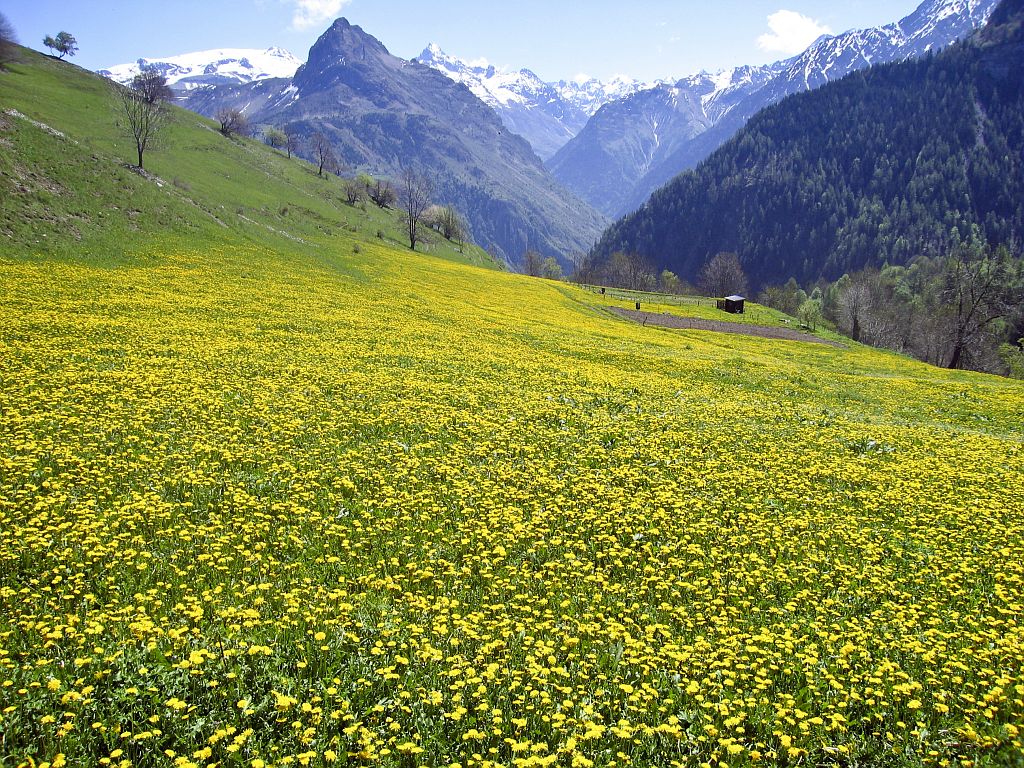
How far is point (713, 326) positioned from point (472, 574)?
7827 centimetres

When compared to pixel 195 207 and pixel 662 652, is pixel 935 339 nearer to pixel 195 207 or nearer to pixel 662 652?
pixel 195 207

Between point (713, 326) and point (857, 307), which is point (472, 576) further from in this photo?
point (857, 307)

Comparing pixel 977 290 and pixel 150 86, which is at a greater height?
pixel 150 86

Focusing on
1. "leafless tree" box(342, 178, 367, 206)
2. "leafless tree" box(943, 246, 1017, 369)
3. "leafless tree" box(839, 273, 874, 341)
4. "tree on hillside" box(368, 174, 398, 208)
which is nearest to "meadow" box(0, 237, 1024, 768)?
"leafless tree" box(943, 246, 1017, 369)

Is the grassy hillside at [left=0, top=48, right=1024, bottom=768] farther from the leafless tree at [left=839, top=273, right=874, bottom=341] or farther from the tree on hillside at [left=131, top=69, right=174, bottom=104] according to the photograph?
the leafless tree at [left=839, top=273, right=874, bottom=341]

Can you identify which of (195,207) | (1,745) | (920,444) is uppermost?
(195,207)

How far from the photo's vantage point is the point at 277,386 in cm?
1919

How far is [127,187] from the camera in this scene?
48531 millimetres

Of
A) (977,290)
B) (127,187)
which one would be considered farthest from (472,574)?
(977,290)

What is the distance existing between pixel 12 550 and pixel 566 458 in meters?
11.1

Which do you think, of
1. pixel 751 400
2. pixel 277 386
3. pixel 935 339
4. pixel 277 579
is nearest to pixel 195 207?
pixel 277 386

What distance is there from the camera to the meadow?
20.3ft

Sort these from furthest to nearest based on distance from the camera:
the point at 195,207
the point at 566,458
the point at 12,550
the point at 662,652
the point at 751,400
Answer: the point at 195,207 < the point at 751,400 < the point at 566,458 < the point at 12,550 < the point at 662,652

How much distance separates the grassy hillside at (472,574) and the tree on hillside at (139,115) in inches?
2037
